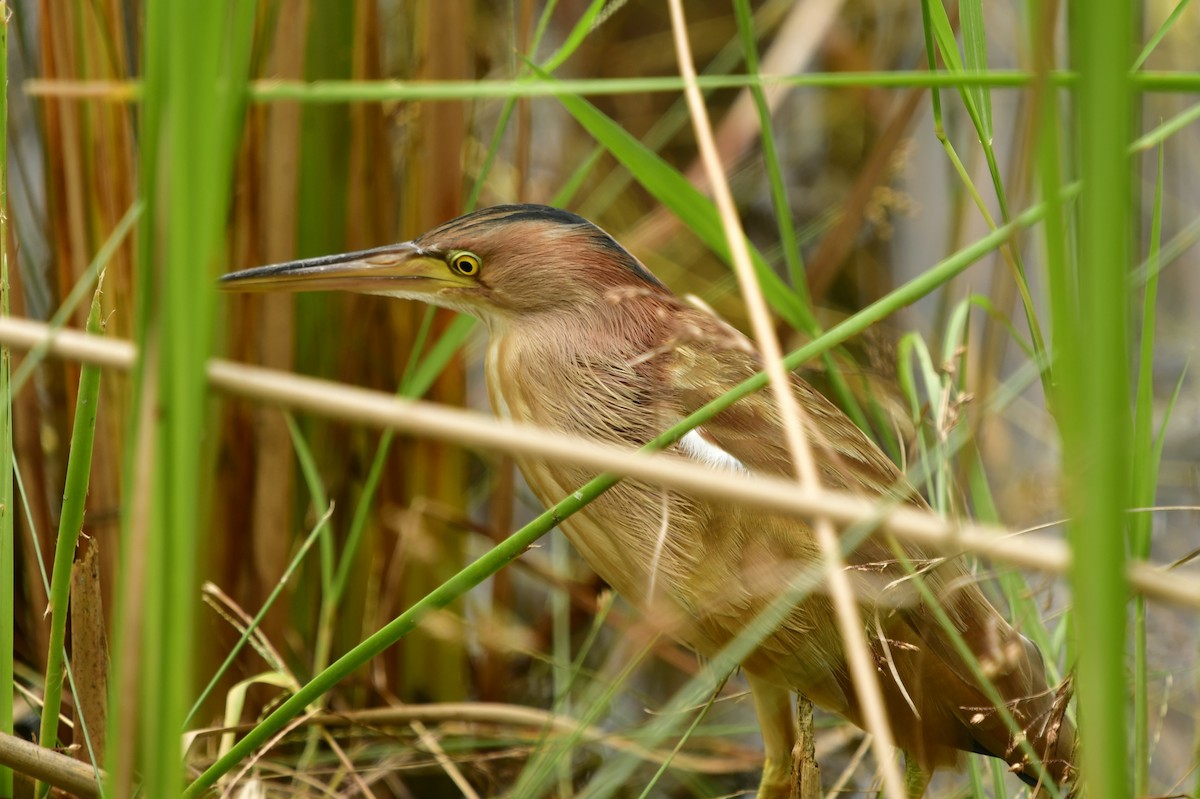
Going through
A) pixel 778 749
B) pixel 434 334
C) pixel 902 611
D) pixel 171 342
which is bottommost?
pixel 778 749

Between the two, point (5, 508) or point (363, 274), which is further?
point (363, 274)

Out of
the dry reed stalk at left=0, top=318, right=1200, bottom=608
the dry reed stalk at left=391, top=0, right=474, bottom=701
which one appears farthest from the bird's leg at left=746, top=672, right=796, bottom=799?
the dry reed stalk at left=0, top=318, right=1200, bottom=608

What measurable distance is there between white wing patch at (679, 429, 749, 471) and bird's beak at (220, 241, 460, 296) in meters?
0.35

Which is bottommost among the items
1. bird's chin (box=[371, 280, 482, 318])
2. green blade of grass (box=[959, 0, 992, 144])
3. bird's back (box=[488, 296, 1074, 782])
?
bird's back (box=[488, 296, 1074, 782])

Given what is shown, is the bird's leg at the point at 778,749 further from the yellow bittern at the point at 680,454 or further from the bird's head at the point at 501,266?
the bird's head at the point at 501,266

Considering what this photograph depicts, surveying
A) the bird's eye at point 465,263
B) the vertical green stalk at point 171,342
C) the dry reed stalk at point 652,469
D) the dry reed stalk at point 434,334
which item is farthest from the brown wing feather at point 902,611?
the vertical green stalk at point 171,342

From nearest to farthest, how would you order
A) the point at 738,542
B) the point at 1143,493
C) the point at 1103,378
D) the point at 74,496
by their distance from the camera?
1. the point at 1103,378
2. the point at 74,496
3. the point at 1143,493
4. the point at 738,542

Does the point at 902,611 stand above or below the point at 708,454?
below

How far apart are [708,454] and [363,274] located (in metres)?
0.46

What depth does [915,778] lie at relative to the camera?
1.54 m

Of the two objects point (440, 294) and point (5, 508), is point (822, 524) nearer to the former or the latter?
point (5, 508)

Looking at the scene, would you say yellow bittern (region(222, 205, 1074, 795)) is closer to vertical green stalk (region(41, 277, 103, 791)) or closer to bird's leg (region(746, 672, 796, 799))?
bird's leg (region(746, 672, 796, 799))

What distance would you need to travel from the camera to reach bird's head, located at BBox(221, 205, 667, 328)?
147 centimetres

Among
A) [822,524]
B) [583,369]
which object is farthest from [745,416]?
[822,524]
